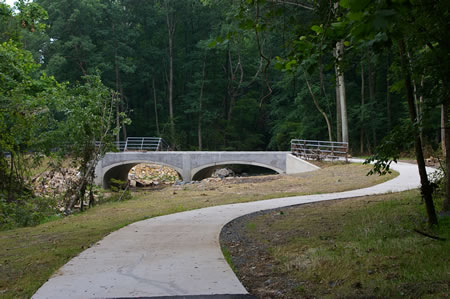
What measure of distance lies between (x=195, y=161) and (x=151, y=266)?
24.2 m

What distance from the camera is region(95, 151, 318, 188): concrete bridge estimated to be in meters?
26.7

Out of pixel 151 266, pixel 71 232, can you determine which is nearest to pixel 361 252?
pixel 151 266

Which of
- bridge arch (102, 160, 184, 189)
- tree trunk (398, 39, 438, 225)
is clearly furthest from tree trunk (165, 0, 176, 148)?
tree trunk (398, 39, 438, 225)

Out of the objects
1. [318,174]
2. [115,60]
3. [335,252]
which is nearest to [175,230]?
[335,252]

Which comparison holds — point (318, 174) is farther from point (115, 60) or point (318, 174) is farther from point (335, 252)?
point (115, 60)

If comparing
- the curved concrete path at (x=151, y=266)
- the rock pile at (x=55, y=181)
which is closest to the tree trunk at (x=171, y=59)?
the rock pile at (x=55, y=181)

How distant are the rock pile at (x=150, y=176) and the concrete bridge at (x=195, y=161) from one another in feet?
4.42

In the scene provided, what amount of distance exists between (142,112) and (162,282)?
46402 mm

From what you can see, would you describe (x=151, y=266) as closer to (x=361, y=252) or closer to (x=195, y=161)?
(x=361, y=252)

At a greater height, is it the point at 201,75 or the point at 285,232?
the point at 201,75

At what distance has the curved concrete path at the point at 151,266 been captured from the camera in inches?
169

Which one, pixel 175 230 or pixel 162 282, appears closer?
pixel 162 282

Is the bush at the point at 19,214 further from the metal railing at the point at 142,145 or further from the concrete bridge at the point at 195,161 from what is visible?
the metal railing at the point at 142,145

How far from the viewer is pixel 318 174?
19562 mm
